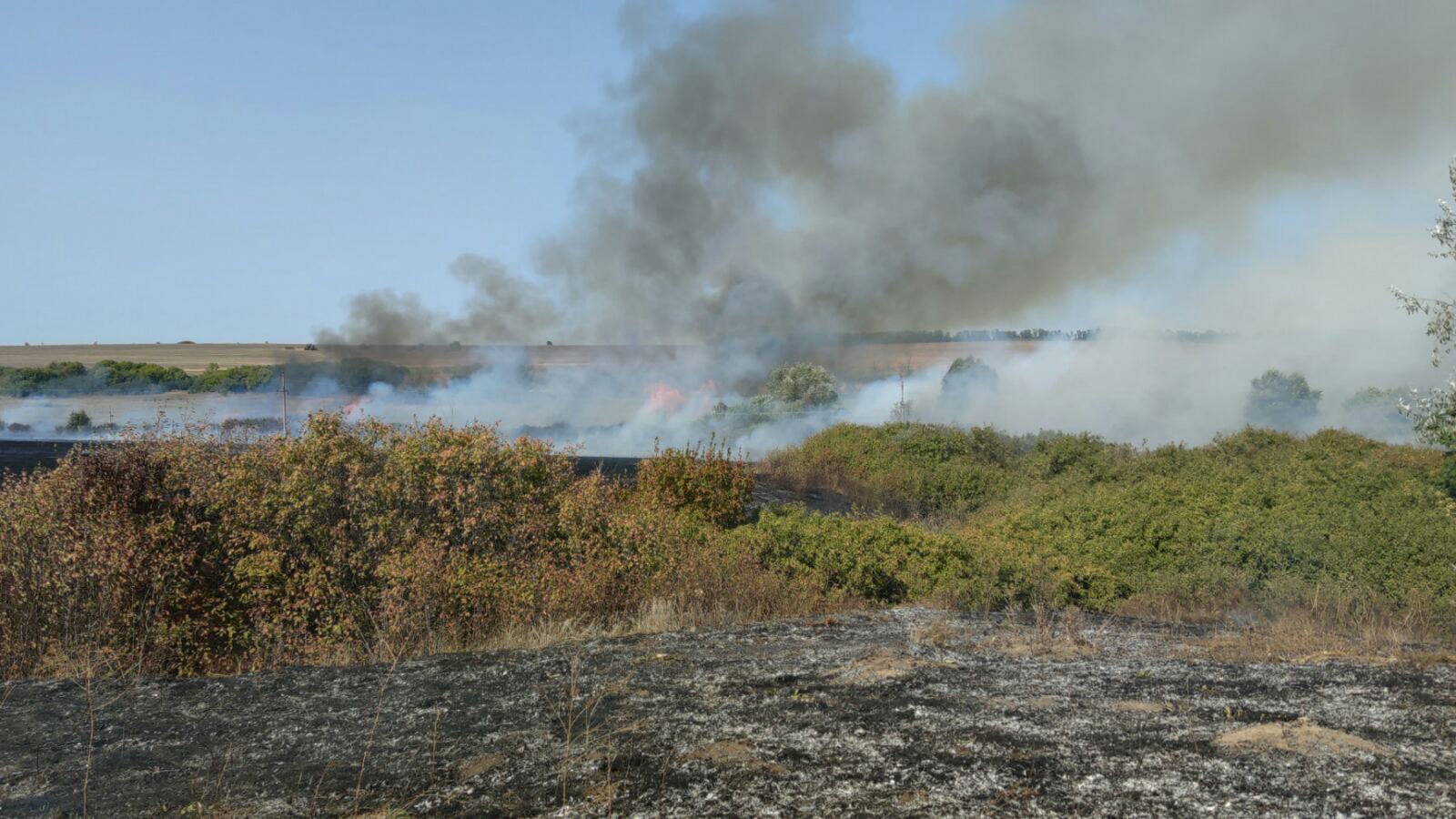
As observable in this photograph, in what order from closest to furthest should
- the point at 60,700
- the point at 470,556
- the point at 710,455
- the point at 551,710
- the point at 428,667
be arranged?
the point at 551,710 < the point at 60,700 < the point at 428,667 < the point at 470,556 < the point at 710,455

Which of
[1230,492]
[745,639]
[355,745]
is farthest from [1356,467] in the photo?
[355,745]

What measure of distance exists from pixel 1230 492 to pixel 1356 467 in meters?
2.47

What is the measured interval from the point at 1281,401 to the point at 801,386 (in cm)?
2940

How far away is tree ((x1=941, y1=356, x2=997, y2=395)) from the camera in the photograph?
6894cm

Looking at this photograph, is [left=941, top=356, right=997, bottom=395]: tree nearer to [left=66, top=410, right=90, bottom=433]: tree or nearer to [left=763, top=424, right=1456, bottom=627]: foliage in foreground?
[left=763, top=424, right=1456, bottom=627]: foliage in foreground

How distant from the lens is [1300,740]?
6.16 meters

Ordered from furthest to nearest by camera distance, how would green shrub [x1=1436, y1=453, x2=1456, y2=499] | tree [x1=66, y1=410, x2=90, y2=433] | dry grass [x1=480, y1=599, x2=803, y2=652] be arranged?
tree [x1=66, y1=410, x2=90, y2=433]
green shrub [x1=1436, y1=453, x2=1456, y2=499]
dry grass [x1=480, y1=599, x2=803, y2=652]

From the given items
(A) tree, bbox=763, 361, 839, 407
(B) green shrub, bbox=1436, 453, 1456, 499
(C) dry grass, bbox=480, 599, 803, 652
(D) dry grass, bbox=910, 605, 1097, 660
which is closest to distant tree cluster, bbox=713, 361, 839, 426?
(A) tree, bbox=763, 361, 839, 407

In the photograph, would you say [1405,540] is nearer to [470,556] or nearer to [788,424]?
[470,556]

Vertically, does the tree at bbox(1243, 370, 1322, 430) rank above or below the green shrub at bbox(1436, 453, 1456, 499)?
above

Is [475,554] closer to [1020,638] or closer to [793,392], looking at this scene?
[1020,638]

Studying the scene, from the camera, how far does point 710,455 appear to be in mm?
22188

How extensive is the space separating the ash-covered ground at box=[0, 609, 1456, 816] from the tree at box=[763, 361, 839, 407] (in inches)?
2366

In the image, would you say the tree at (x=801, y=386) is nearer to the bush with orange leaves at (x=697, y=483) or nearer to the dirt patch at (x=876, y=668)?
the bush with orange leaves at (x=697, y=483)
